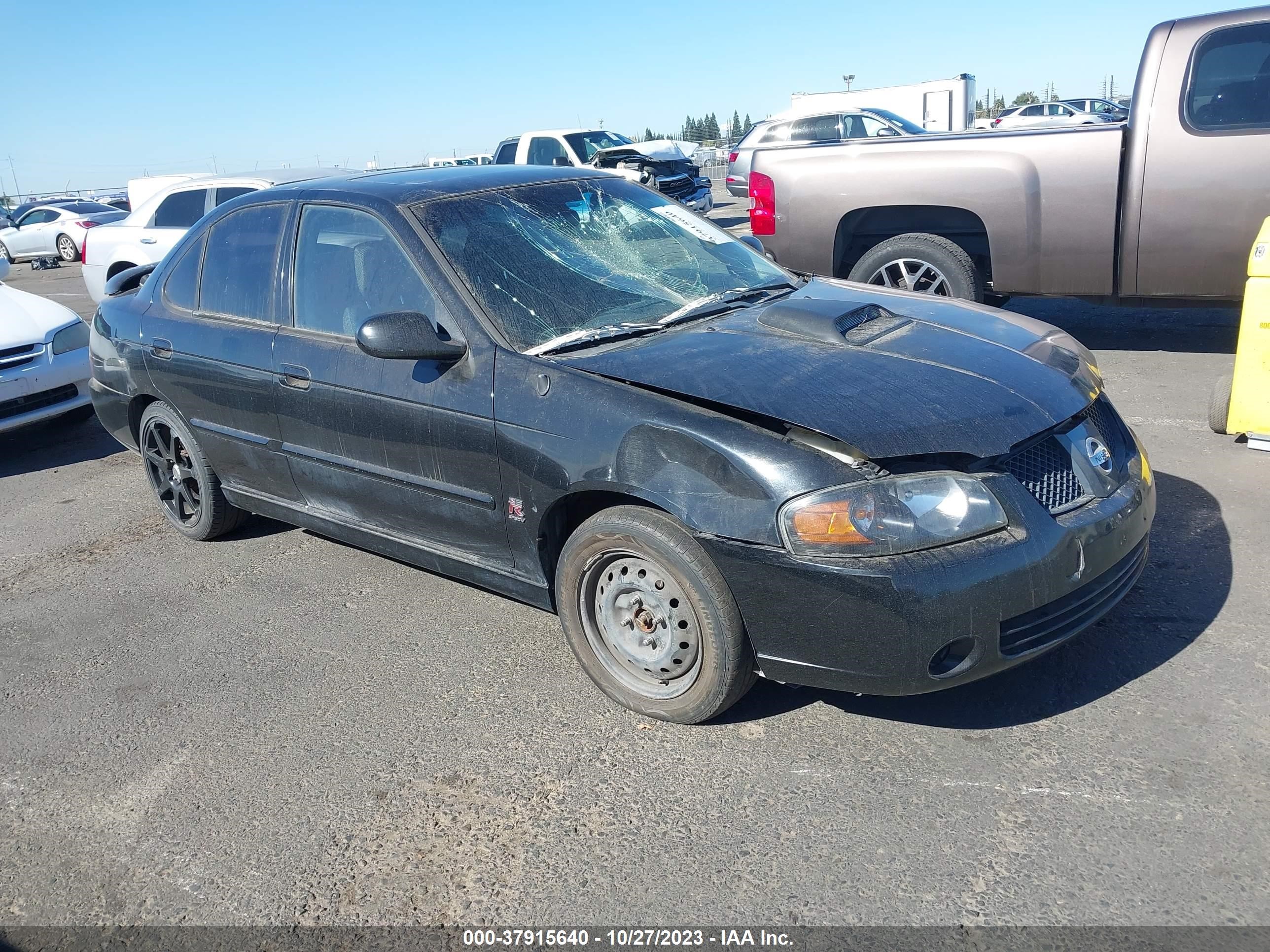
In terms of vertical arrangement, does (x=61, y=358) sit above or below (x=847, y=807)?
above

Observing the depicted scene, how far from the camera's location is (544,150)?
19484 mm

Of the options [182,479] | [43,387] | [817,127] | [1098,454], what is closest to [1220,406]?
[1098,454]

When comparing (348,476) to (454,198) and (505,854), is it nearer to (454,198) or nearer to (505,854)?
(454,198)

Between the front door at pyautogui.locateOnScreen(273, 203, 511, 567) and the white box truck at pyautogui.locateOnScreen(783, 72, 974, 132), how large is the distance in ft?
85.9

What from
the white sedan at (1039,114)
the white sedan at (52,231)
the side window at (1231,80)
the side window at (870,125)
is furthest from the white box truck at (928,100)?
the side window at (1231,80)

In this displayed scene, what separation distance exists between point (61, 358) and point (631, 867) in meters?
6.15

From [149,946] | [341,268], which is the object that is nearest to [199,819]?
[149,946]

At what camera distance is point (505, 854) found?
2.68 metres

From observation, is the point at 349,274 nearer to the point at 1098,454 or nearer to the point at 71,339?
the point at 1098,454

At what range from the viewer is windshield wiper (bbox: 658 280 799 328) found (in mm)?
3678

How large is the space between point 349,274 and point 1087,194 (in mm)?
4829

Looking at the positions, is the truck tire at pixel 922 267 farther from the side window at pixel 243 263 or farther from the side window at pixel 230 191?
the side window at pixel 230 191

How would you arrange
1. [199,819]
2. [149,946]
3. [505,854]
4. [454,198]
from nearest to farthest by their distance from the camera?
[149,946] < [505,854] < [199,819] < [454,198]

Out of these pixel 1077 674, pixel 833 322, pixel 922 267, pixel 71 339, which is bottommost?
pixel 1077 674
